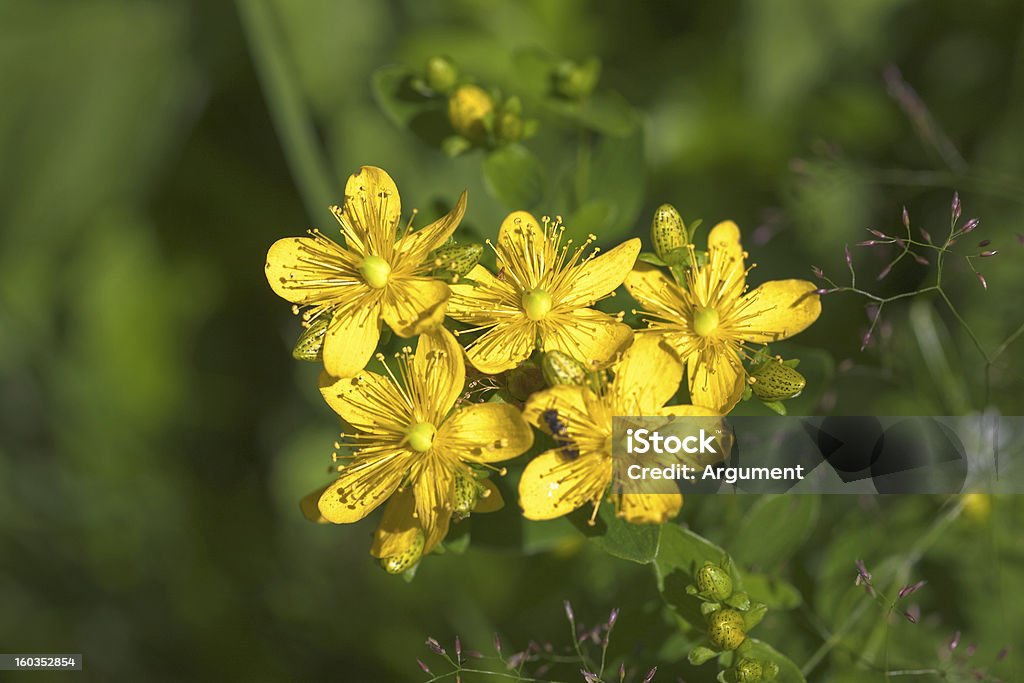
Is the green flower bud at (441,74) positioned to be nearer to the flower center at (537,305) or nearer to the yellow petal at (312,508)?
the flower center at (537,305)

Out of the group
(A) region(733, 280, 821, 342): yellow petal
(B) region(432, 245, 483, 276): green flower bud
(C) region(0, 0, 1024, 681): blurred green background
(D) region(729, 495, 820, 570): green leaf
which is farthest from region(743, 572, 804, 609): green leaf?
(B) region(432, 245, 483, 276): green flower bud

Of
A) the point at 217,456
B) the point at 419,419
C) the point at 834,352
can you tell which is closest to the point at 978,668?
the point at 834,352

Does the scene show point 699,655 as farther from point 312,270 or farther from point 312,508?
point 312,270

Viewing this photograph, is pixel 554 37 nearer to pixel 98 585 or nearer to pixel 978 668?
pixel 978 668

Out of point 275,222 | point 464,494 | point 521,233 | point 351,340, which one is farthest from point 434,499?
point 275,222

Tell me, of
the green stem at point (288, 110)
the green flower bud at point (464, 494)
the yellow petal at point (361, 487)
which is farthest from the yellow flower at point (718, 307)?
the green stem at point (288, 110)

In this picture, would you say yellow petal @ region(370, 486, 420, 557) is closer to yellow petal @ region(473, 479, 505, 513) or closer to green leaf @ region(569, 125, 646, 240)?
yellow petal @ region(473, 479, 505, 513)
